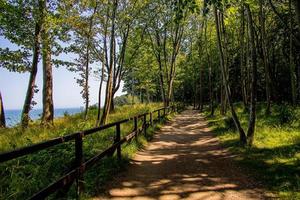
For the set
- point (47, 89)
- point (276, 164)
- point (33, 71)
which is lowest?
point (276, 164)

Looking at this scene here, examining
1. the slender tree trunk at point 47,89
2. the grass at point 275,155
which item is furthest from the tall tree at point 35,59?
the grass at point 275,155

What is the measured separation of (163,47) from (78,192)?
104 ft

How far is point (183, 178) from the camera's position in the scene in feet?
25.0

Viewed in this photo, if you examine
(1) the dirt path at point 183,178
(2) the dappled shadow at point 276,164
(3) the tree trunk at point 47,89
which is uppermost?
(3) the tree trunk at point 47,89

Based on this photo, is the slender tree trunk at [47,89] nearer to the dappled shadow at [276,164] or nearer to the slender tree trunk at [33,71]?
the slender tree trunk at [33,71]

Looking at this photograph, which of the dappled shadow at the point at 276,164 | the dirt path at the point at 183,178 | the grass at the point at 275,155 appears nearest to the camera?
the dirt path at the point at 183,178

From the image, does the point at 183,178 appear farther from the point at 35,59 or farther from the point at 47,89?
the point at 47,89

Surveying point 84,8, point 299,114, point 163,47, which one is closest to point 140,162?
point 299,114

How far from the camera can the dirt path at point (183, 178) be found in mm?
6367

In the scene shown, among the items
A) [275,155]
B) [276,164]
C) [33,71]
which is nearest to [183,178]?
[276,164]

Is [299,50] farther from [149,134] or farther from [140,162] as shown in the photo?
[140,162]

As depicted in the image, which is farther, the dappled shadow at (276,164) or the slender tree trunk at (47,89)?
the slender tree trunk at (47,89)

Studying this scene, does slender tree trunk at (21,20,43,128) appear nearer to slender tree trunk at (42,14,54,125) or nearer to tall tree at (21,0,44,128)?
tall tree at (21,0,44,128)

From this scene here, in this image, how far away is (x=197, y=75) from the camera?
180ft
